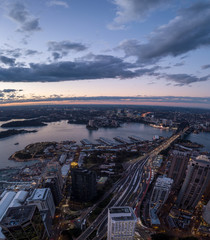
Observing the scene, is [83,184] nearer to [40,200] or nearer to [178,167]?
[40,200]

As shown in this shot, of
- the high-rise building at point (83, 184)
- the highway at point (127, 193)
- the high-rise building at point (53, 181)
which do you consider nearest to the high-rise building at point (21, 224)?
the highway at point (127, 193)

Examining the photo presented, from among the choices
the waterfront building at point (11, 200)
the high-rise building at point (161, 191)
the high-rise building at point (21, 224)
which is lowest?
the waterfront building at point (11, 200)

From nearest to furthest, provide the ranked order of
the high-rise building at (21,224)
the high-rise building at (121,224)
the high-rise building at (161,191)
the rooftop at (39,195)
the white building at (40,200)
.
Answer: the high-rise building at (21,224)
the high-rise building at (121,224)
the white building at (40,200)
the rooftop at (39,195)
the high-rise building at (161,191)

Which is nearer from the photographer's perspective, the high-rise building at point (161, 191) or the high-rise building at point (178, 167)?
the high-rise building at point (161, 191)

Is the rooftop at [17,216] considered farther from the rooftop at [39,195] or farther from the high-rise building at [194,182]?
the high-rise building at [194,182]

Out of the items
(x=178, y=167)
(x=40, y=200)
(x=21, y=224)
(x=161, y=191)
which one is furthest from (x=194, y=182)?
(x=21, y=224)

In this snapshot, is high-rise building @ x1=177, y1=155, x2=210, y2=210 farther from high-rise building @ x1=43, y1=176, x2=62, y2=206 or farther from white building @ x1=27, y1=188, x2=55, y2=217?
white building @ x1=27, y1=188, x2=55, y2=217

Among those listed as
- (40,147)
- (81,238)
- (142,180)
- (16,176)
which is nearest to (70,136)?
(40,147)

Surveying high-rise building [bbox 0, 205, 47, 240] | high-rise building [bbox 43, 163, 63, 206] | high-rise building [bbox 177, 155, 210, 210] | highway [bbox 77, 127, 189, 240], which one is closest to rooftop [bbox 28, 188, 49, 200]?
high-rise building [bbox 43, 163, 63, 206]
